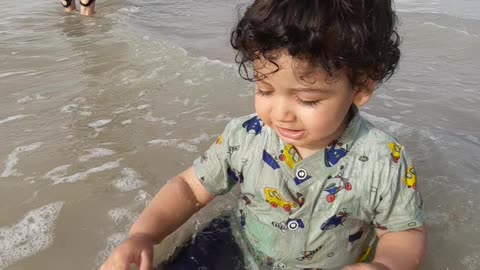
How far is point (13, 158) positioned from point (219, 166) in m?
1.68

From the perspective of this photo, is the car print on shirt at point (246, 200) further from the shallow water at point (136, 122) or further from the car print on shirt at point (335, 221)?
the shallow water at point (136, 122)

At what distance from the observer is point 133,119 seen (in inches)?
145

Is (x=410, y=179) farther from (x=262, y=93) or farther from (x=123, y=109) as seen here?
(x=123, y=109)

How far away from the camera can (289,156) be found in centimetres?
180

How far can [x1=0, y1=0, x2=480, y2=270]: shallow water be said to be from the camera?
7.89 feet

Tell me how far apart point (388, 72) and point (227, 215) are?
3.29 ft

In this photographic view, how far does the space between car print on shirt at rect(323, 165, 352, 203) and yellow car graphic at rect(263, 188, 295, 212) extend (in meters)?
0.14

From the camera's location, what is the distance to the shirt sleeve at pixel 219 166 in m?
1.94

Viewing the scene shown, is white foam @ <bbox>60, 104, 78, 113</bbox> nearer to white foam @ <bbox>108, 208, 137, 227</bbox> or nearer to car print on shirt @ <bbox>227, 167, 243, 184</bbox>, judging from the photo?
white foam @ <bbox>108, 208, 137, 227</bbox>

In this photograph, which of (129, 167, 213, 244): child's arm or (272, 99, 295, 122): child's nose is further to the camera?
(129, 167, 213, 244): child's arm

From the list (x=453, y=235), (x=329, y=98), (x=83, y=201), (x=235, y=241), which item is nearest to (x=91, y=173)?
(x=83, y=201)

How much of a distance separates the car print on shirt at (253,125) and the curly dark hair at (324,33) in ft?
1.24

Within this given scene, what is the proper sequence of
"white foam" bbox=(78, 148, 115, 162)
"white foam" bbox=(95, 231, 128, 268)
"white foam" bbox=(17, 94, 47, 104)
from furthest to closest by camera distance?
1. "white foam" bbox=(17, 94, 47, 104)
2. "white foam" bbox=(78, 148, 115, 162)
3. "white foam" bbox=(95, 231, 128, 268)

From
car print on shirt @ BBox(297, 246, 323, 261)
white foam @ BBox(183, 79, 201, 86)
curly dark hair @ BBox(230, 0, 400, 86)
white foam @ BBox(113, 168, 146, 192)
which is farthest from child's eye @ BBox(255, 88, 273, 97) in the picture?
white foam @ BBox(183, 79, 201, 86)
